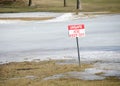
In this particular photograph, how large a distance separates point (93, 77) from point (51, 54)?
5.16 meters

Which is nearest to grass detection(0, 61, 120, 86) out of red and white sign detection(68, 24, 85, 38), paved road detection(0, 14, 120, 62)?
red and white sign detection(68, 24, 85, 38)

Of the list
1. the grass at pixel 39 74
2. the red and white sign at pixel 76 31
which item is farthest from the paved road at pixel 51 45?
the red and white sign at pixel 76 31

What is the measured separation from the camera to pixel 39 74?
36.6ft

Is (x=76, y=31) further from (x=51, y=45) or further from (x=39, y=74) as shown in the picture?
(x=51, y=45)

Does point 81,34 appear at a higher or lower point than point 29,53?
higher

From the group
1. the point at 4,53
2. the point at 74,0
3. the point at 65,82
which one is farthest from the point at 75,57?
the point at 74,0

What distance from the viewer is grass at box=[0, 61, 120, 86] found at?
382 inches

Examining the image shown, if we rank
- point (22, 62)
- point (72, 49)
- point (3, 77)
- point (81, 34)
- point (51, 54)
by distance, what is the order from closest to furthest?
point (3, 77)
point (81, 34)
point (22, 62)
point (51, 54)
point (72, 49)

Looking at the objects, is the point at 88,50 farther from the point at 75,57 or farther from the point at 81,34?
the point at 81,34

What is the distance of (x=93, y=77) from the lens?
10398 mm

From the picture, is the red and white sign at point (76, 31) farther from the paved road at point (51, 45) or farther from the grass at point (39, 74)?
the paved road at point (51, 45)

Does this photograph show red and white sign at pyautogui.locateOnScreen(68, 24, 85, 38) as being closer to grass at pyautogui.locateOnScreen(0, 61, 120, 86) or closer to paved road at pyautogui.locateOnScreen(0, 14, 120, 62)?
grass at pyautogui.locateOnScreen(0, 61, 120, 86)

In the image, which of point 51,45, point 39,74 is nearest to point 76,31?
point 39,74

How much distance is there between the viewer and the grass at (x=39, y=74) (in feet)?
31.8
